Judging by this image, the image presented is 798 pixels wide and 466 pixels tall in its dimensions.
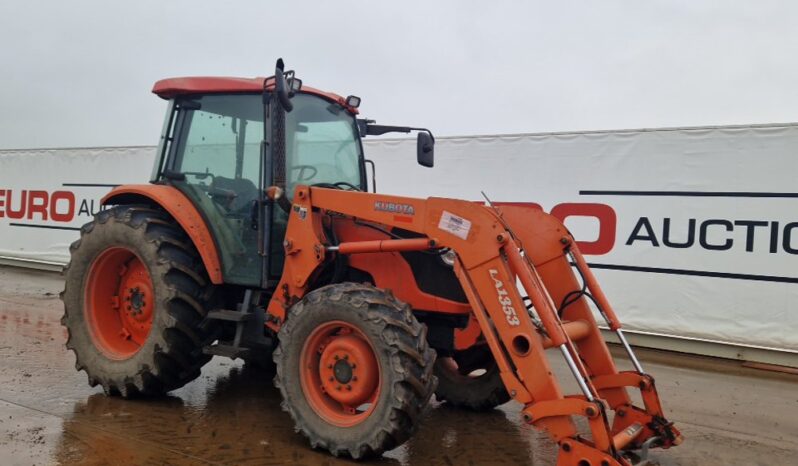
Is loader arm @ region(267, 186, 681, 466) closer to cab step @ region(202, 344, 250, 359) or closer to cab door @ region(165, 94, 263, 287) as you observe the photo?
cab step @ region(202, 344, 250, 359)

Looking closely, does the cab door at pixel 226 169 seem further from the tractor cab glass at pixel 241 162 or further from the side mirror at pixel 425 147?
the side mirror at pixel 425 147

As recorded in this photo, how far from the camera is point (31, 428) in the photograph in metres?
4.12

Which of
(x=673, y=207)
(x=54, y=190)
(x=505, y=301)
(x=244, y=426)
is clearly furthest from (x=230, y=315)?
(x=54, y=190)

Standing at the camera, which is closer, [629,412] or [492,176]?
[629,412]

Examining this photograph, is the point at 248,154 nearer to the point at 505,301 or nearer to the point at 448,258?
the point at 448,258

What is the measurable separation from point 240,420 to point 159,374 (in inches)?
25.9

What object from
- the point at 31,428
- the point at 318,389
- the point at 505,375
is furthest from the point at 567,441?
the point at 31,428

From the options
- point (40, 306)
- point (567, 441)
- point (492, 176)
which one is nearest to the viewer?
point (567, 441)

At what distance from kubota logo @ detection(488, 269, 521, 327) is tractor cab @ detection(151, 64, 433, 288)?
5.34 ft

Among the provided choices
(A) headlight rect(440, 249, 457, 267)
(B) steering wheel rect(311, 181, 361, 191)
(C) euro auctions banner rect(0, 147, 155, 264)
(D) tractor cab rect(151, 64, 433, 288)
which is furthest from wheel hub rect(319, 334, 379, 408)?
(C) euro auctions banner rect(0, 147, 155, 264)

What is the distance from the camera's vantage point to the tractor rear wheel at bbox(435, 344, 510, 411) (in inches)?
191

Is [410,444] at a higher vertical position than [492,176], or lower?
lower

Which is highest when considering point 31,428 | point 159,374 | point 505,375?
point 505,375

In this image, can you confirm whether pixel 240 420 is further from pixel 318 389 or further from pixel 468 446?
pixel 468 446
